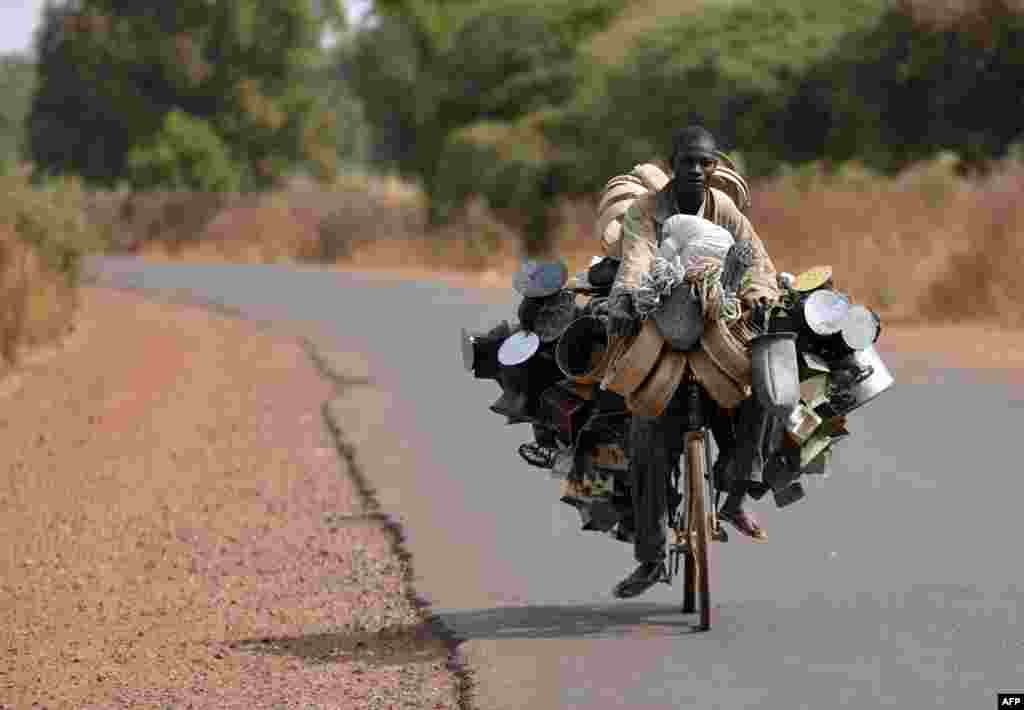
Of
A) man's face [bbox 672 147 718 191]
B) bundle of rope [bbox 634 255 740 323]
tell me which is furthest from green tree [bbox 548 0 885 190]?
bundle of rope [bbox 634 255 740 323]

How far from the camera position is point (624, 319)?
7.89 meters

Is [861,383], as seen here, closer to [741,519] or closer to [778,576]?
[741,519]

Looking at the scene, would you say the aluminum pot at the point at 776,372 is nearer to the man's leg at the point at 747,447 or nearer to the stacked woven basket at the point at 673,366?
the stacked woven basket at the point at 673,366

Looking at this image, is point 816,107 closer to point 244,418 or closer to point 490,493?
point 244,418

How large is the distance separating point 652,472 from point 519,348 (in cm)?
72

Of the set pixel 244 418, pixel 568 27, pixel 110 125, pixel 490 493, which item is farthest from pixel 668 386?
pixel 110 125

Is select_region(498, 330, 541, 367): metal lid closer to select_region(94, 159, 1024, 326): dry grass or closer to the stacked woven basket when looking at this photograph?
the stacked woven basket

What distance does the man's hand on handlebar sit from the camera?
789 cm

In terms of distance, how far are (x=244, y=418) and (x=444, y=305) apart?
1111 cm

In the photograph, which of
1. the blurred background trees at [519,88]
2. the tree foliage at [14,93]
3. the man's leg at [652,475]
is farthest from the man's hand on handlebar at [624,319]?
the tree foliage at [14,93]

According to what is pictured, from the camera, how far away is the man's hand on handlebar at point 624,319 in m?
7.89

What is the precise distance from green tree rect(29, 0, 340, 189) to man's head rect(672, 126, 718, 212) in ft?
187

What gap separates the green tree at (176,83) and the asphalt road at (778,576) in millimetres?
49541

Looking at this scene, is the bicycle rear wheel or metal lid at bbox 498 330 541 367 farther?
metal lid at bbox 498 330 541 367
